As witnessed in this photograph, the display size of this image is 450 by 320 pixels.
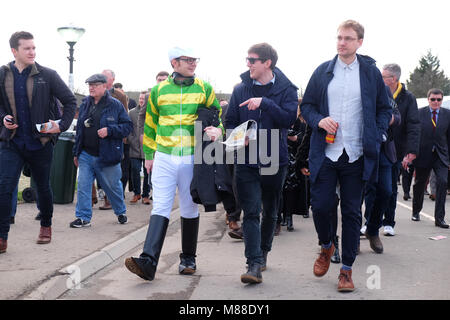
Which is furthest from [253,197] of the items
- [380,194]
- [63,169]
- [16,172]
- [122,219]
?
[63,169]

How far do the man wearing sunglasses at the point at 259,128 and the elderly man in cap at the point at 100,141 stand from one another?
11.6 feet

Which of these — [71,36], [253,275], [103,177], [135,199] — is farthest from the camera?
[71,36]

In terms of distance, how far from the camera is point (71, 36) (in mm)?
15258

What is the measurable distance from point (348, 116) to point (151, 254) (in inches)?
78.7

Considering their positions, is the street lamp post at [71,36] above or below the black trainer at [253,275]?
above

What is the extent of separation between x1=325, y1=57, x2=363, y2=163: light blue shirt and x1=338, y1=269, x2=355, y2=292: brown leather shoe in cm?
91

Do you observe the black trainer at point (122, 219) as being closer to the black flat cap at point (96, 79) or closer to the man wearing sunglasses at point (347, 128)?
the black flat cap at point (96, 79)

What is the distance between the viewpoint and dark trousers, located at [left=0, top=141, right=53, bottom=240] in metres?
6.44

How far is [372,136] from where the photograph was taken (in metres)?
5.12

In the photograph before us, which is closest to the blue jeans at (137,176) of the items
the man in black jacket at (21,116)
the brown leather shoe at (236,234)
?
the brown leather shoe at (236,234)

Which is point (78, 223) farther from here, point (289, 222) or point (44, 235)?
point (289, 222)

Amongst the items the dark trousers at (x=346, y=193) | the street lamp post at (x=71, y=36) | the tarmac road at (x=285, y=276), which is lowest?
the tarmac road at (x=285, y=276)

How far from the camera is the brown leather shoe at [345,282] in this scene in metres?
5.14

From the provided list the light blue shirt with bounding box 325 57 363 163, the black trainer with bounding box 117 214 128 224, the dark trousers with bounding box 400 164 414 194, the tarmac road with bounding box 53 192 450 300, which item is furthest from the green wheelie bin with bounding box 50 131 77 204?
the dark trousers with bounding box 400 164 414 194
